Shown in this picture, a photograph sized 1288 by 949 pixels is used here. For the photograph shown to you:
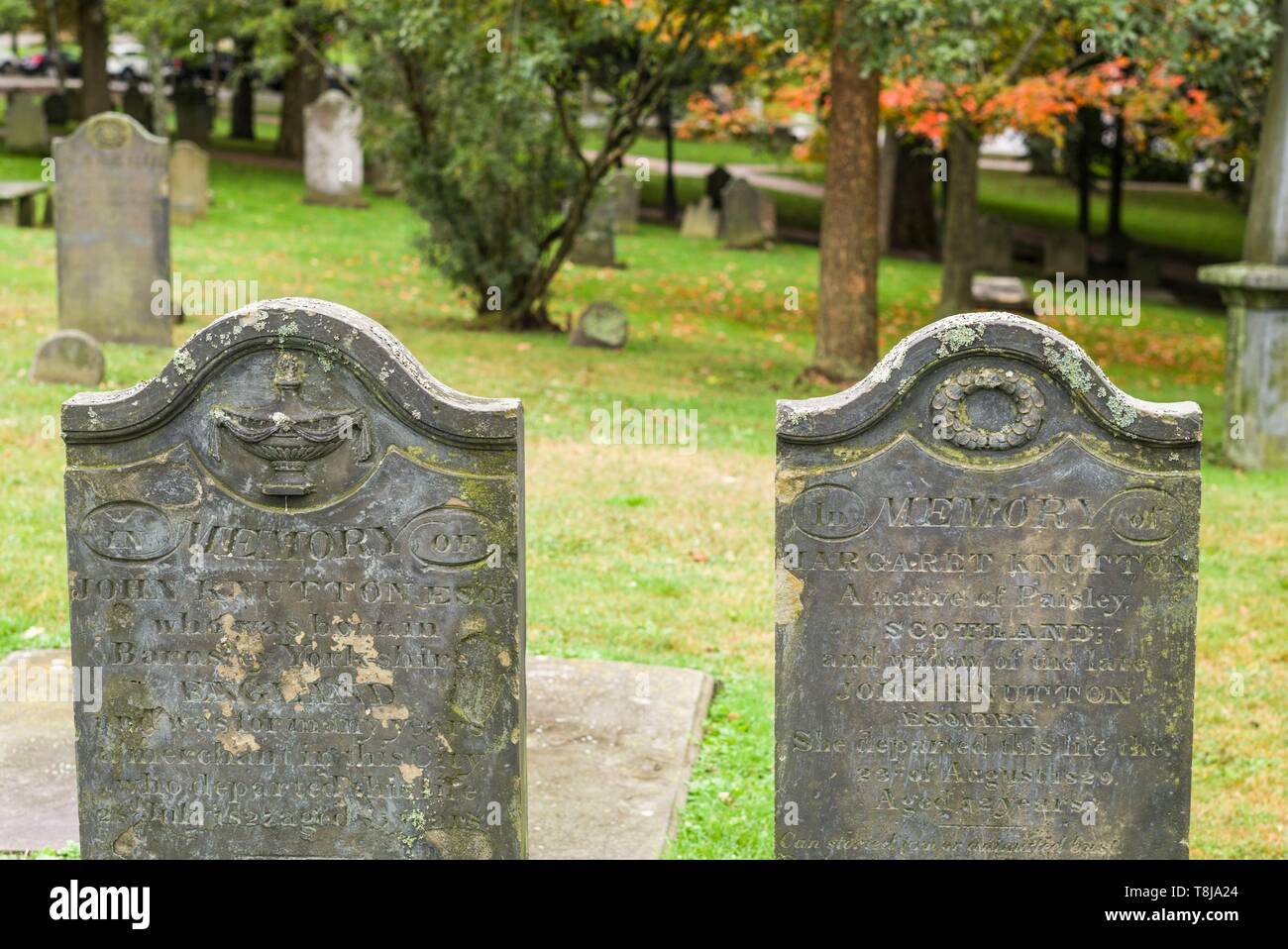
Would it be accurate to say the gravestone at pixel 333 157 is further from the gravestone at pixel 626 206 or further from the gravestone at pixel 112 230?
the gravestone at pixel 112 230

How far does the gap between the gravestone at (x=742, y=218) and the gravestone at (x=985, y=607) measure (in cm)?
2265

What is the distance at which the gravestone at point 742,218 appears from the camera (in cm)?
2767

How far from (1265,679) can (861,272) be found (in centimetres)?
804

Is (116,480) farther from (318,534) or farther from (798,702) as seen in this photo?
(798,702)

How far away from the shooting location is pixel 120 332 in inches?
584

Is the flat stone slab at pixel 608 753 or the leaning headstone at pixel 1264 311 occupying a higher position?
the leaning headstone at pixel 1264 311

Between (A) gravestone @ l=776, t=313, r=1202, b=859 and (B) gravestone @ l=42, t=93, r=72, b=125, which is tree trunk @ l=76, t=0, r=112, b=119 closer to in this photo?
(B) gravestone @ l=42, t=93, r=72, b=125

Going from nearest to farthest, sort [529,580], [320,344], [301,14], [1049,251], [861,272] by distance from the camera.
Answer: [320,344], [529,580], [861,272], [301,14], [1049,251]

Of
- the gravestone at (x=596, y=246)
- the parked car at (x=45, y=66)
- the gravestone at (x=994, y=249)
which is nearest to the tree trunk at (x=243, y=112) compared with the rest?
the gravestone at (x=596, y=246)

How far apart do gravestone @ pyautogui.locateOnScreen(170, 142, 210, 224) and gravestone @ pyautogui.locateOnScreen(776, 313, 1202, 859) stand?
65.4 feet

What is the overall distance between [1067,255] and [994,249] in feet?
3.99

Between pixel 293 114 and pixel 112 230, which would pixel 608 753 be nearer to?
pixel 112 230

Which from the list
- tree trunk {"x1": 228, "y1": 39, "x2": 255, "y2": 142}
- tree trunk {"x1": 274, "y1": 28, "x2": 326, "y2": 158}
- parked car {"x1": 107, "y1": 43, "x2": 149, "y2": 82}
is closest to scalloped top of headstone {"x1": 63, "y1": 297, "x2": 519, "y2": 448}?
tree trunk {"x1": 274, "y1": 28, "x2": 326, "y2": 158}
